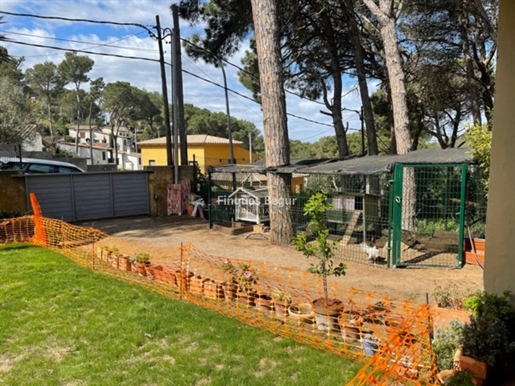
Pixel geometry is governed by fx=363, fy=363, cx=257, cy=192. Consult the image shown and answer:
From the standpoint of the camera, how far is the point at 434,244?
24.7 feet

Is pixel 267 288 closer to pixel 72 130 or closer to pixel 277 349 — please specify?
pixel 277 349

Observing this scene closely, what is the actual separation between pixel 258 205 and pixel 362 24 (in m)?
8.03

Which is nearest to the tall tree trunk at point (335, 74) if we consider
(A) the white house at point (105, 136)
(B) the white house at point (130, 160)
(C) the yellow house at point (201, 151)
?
(C) the yellow house at point (201, 151)

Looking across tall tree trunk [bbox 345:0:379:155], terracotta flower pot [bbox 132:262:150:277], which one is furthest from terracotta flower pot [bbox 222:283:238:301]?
tall tree trunk [bbox 345:0:379:155]

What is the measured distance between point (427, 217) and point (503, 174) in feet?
20.9

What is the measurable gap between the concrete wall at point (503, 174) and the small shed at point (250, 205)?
7472 mm

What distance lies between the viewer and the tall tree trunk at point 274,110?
8.44m

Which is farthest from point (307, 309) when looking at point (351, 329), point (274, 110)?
point (274, 110)

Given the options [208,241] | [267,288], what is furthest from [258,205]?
[267,288]

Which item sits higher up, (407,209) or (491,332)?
(407,209)

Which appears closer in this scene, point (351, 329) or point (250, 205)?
point (351, 329)

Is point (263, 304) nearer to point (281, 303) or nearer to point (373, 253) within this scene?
point (281, 303)

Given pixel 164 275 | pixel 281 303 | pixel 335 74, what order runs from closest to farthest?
pixel 281 303 → pixel 164 275 → pixel 335 74

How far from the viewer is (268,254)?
7.74 m
